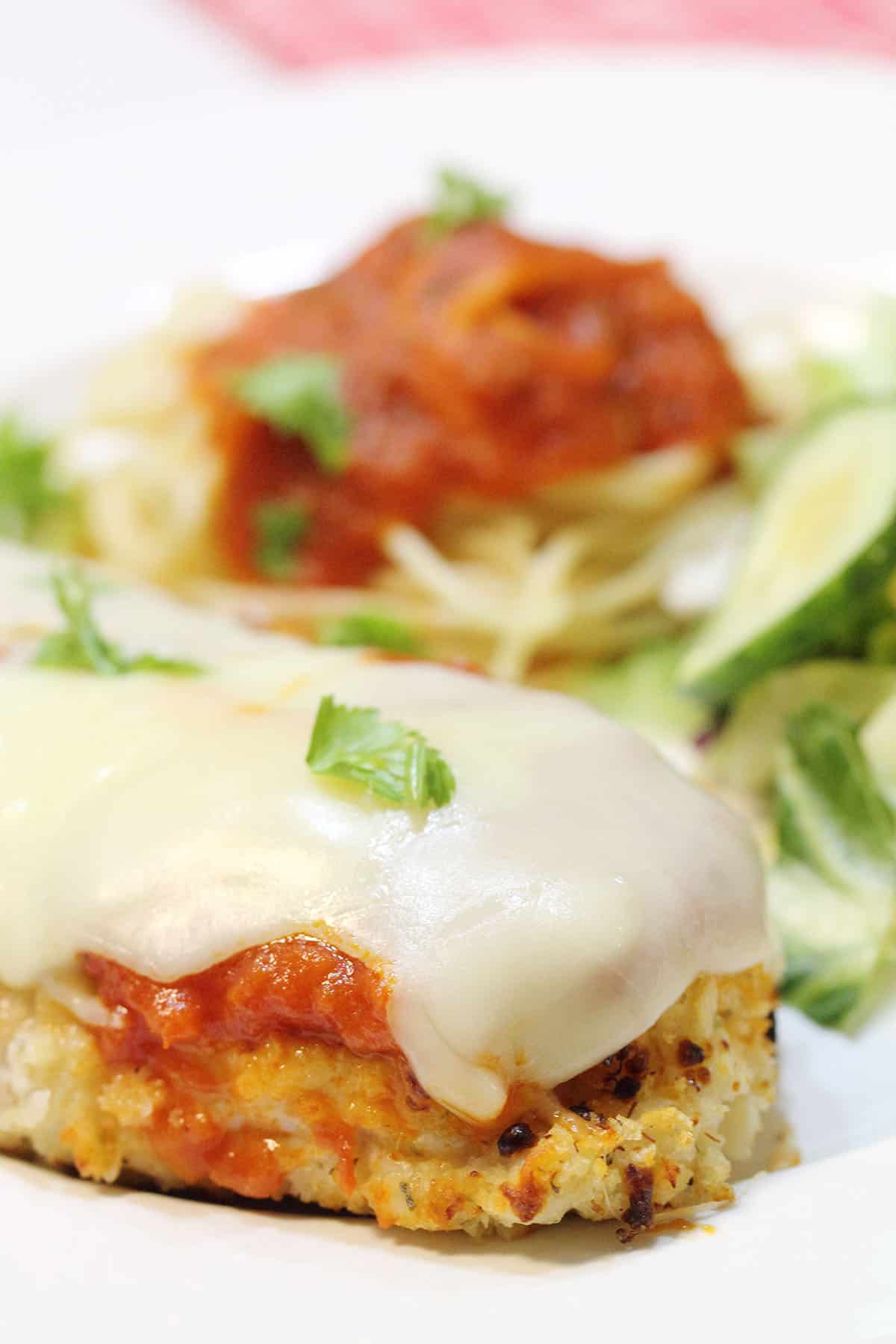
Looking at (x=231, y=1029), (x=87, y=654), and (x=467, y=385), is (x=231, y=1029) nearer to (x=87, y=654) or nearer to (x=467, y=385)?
(x=87, y=654)

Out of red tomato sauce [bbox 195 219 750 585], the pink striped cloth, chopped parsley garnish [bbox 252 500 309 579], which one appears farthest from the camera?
the pink striped cloth

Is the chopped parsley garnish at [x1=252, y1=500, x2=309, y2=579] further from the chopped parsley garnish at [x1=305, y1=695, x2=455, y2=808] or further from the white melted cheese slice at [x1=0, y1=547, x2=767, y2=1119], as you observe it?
the chopped parsley garnish at [x1=305, y1=695, x2=455, y2=808]

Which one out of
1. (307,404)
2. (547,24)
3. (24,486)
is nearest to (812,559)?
(307,404)

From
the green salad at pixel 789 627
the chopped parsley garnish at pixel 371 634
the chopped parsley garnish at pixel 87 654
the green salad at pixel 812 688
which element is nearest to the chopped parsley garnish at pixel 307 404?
the green salad at pixel 789 627

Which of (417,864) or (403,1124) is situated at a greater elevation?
(417,864)

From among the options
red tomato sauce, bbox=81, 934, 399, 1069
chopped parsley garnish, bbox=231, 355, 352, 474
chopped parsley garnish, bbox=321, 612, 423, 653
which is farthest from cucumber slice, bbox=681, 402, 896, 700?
red tomato sauce, bbox=81, 934, 399, 1069

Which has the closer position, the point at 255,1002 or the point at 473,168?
the point at 255,1002

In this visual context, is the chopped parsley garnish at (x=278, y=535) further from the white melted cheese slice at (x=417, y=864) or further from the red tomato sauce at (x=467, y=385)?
the white melted cheese slice at (x=417, y=864)
